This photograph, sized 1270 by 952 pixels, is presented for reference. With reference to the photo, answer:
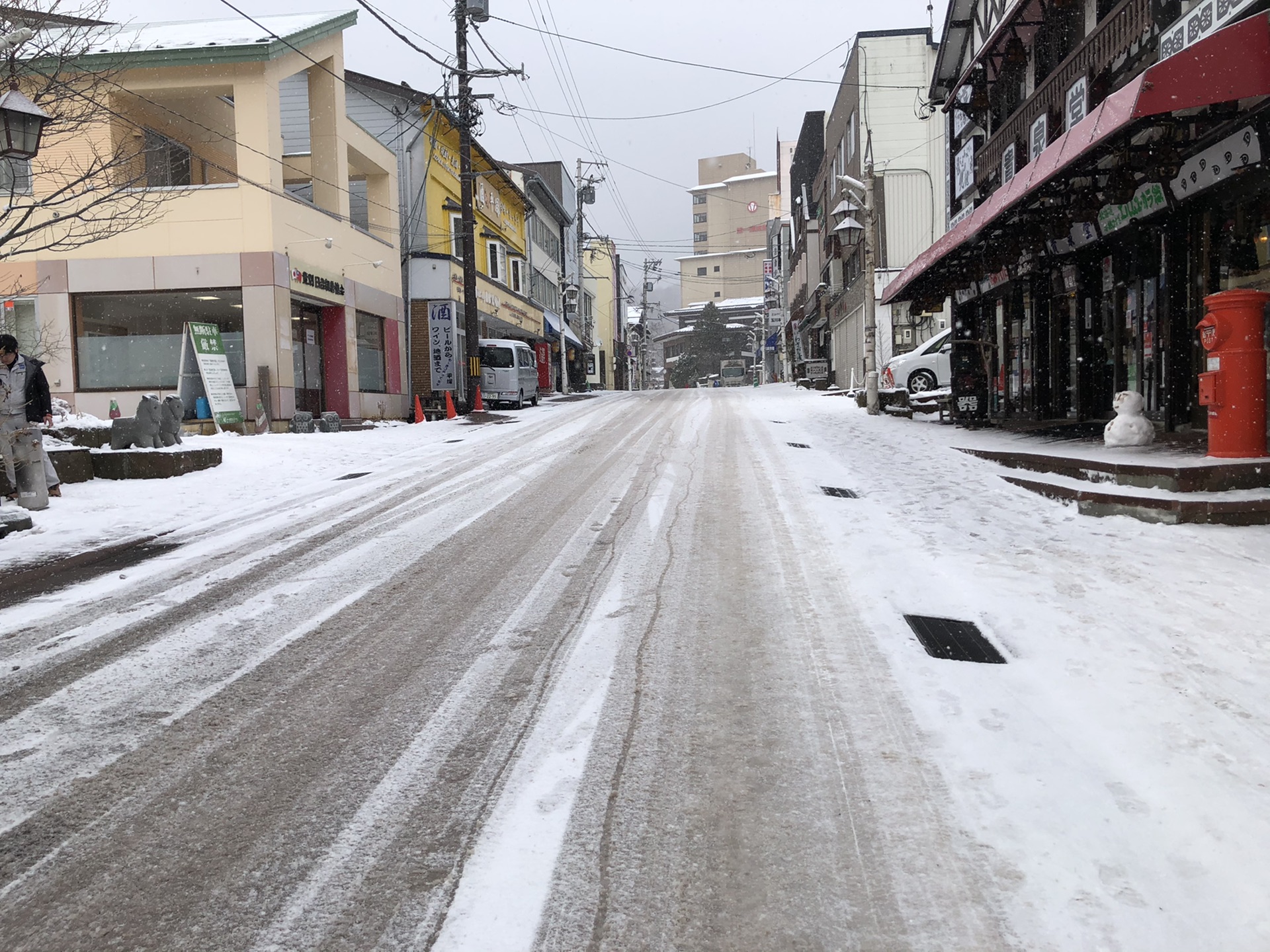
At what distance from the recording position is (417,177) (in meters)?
29.2

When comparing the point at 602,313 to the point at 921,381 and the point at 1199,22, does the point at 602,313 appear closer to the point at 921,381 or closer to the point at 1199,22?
the point at 921,381

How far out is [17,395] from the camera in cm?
802

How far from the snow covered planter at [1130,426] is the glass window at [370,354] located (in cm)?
1842

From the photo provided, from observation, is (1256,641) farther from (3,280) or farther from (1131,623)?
(3,280)

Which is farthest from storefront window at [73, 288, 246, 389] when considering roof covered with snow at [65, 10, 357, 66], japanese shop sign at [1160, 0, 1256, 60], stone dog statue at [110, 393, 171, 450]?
japanese shop sign at [1160, 0, 1256, 60]

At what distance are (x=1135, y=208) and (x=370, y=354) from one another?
1905 centimetres

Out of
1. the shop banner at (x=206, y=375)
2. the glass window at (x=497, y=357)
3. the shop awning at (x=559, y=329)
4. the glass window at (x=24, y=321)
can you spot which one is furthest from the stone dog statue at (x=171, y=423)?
the shop awning at (x=559, y=329)

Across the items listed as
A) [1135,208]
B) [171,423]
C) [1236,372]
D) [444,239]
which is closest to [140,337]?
[171,423]

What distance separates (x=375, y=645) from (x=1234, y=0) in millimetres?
9417

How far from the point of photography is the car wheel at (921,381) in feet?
75.7

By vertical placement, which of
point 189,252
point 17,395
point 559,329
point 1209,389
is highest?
point 559,329

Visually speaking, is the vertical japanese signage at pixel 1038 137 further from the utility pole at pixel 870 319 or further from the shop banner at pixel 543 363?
the shop banner at pixel 543 363

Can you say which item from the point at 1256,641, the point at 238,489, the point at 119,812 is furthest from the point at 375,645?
the point at 238,489

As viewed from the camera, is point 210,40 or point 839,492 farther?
point 210,40
